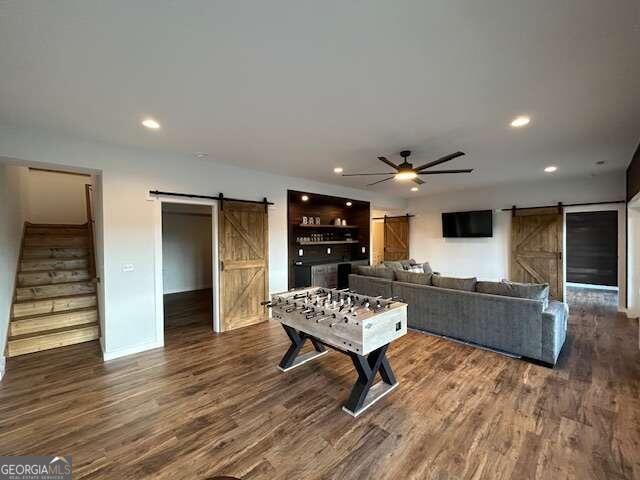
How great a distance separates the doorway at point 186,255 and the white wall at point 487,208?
609cm

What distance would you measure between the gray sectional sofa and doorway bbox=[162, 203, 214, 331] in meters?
4.56

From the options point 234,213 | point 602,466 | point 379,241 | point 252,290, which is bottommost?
point 602,466

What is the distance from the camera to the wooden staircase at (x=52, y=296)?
3.74m

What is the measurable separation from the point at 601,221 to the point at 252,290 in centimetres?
961

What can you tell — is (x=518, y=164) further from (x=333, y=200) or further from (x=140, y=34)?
(x=140, y=34)

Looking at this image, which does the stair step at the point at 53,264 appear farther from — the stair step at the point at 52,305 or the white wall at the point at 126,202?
the white wall at the point at 126,202

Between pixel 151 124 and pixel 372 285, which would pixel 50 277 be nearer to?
pixel 151 124

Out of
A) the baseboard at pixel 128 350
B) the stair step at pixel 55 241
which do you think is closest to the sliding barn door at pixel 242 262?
the baseboard at pixel 128 350

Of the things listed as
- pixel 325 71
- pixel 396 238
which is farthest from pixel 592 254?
pixel 325 71

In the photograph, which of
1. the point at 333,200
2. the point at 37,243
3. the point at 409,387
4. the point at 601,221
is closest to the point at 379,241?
the point at 333,200

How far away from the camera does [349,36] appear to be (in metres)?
1.68

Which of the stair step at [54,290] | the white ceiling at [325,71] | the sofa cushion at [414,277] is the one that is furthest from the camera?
the sofa cushion at [414,277]

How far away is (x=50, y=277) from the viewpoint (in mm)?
4391

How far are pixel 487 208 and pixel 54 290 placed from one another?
9.08 meters
